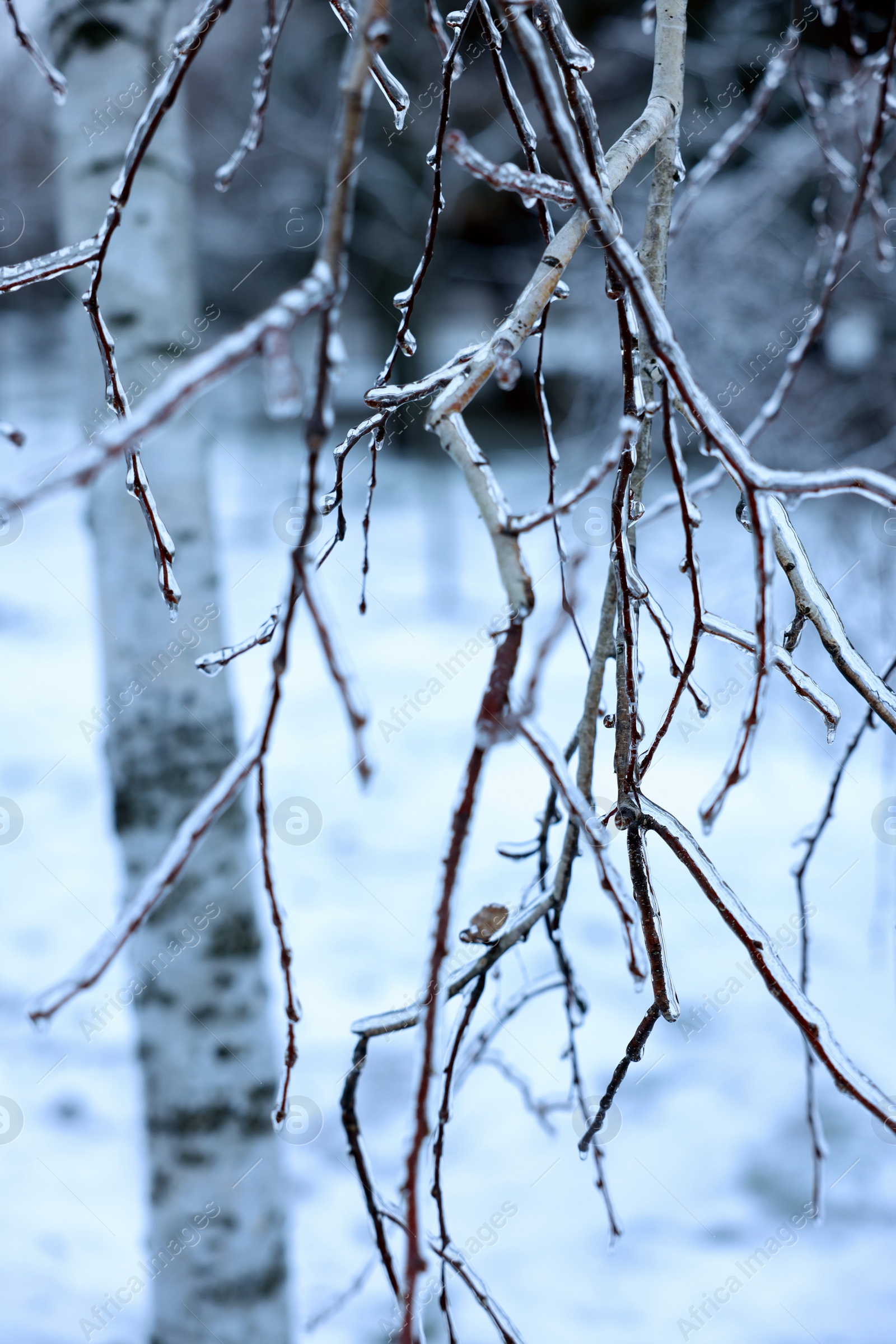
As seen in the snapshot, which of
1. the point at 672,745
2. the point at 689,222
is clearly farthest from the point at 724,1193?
the point at 689,222

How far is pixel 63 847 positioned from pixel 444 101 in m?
2.92

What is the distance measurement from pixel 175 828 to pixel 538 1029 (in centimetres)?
139

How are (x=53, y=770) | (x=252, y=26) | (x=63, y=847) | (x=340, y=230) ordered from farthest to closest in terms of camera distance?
(x=252, y=26), (x=53, y=770), (x=63, y=847), (x=340, y=230)

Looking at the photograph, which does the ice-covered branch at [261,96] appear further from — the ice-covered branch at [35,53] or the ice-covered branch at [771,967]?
the ice-covered branch at [771,967]

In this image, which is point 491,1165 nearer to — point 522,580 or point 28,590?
point 522,580

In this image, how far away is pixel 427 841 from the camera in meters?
3.06

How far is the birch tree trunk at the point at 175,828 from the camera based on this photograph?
126 centimetres

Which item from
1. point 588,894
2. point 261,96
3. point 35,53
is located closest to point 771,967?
point 261,96

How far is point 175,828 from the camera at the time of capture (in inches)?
50.4

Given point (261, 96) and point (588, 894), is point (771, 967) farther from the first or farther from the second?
point (588, 894)

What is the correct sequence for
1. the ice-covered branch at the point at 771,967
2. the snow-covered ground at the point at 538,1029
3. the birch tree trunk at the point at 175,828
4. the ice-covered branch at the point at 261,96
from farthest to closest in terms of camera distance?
the snow-covered ground at the point at 538,1029 → the birch tree trunk at the point at 175,828 → the ice-covered branch at the point at 261,96 → the ice-covered branch at the point at 771,967

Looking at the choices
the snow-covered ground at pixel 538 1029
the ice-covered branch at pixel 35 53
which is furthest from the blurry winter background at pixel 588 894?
the ice-covered branch at pixel 35 53

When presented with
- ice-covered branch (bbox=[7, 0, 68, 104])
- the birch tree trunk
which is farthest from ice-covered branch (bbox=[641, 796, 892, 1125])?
the birch tree trunk

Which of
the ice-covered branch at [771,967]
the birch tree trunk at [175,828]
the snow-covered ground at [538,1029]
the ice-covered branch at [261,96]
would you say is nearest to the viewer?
the ice-covered branch at [771,967]
